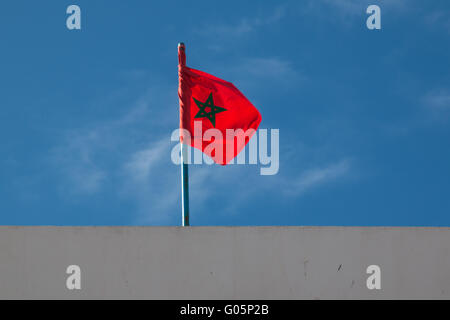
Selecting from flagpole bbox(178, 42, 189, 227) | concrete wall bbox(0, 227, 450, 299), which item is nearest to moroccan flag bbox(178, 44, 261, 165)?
flagpole bbox(178, 42, 189, 227)

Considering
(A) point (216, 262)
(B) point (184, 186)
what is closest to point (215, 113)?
(B) point (184, 186)

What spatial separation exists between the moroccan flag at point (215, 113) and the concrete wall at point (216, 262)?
10.1 ft

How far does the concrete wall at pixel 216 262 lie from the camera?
938cm

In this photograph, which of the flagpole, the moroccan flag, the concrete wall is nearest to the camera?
the concrete wall

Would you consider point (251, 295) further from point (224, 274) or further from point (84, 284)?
point (84, 284)

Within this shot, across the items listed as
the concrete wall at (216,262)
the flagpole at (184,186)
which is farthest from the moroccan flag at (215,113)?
the concrete wall at (216,262)

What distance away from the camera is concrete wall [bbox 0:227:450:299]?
9383 mm

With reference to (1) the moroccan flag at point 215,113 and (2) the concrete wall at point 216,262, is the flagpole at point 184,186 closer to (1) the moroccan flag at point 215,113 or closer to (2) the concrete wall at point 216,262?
(1) the moroccan flag at point 215,113

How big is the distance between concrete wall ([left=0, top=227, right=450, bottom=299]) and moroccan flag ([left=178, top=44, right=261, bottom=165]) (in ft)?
10.1

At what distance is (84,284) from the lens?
937 cm

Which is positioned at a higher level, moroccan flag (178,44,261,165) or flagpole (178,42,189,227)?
moroccan flag (178,44,261,165)

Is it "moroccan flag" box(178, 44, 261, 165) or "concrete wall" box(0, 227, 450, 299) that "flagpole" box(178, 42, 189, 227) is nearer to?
"moroccan flag" box(178, 44, 261, 165)
